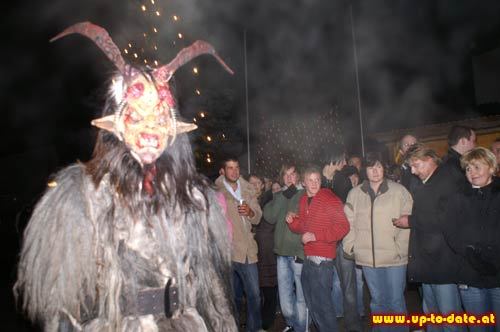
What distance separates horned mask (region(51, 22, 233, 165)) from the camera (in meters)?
2.24

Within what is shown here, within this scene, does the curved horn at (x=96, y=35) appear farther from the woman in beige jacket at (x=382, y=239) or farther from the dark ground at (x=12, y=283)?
the woman in beige jacket at (x=382, y=239)

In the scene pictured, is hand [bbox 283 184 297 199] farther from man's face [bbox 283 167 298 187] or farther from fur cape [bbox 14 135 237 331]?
fur cape [bbox 14 135 237 331]

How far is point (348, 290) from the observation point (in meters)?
4.74

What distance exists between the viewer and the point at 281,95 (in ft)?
43.3

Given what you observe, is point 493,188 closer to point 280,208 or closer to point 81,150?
point 280,208

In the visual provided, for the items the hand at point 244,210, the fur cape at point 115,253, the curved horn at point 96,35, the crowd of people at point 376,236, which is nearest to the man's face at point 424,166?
the crowd of people at point 376,236

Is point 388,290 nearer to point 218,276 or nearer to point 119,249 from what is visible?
point 218,276

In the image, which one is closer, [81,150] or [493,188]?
[493,188]

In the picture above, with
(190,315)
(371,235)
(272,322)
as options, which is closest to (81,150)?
(272,322)

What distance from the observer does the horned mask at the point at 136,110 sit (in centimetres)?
224

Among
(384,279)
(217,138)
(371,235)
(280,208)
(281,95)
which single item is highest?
(281,95)

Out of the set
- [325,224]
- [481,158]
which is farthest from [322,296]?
[481,158]

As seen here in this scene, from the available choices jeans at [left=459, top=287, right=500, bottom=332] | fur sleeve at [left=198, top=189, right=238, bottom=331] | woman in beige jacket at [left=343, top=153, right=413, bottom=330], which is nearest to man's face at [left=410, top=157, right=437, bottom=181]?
woman in beige jacket at [left=343, top=153, right=413, bottom=330]

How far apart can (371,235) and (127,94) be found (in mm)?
2859
